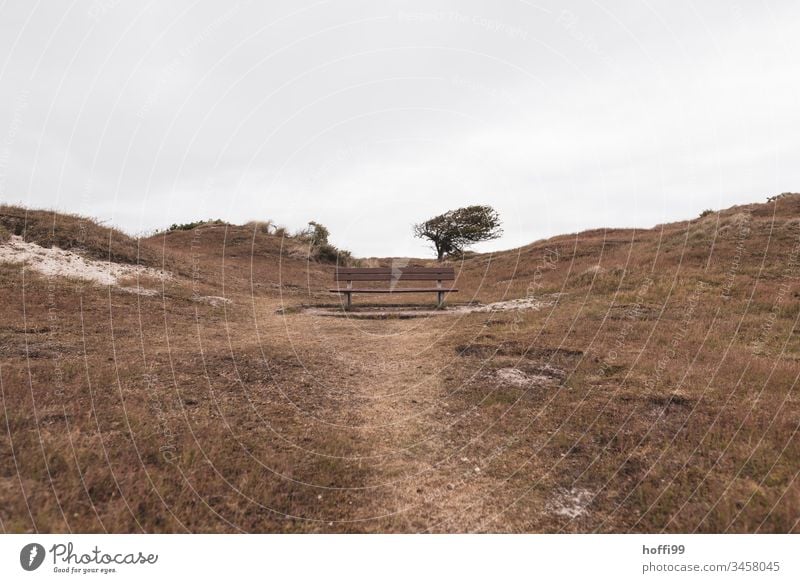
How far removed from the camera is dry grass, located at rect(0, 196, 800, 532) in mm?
3736

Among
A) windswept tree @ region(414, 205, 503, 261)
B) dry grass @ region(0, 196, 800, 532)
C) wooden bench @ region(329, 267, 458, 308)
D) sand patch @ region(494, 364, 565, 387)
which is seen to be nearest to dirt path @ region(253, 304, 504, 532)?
dry grass @ region(0, 196, 800, 532)

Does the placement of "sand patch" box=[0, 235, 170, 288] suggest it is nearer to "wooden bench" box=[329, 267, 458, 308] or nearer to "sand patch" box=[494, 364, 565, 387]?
"wooden bench" box=[329, 267, 458, 308]

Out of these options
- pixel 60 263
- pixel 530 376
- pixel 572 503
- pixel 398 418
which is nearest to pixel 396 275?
pixel 530 376

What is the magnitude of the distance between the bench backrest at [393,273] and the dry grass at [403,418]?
179 inches

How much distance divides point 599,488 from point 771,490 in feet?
4.91

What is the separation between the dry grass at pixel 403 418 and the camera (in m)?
3.74

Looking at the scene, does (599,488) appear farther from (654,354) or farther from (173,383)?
(173,383)

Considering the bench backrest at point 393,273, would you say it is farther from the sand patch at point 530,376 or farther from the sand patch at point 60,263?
the sand patch at point 530,376

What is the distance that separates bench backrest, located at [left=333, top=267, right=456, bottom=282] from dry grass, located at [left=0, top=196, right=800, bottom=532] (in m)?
4.55

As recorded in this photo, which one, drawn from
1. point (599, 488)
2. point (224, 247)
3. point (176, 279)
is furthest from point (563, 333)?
point (224, 247)

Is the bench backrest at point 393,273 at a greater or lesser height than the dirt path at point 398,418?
greater

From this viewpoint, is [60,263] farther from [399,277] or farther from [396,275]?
[399,277]

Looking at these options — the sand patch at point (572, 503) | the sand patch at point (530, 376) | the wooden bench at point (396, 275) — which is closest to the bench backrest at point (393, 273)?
the wooden bench at point (396, 275)

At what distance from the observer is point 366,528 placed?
3738 mm
